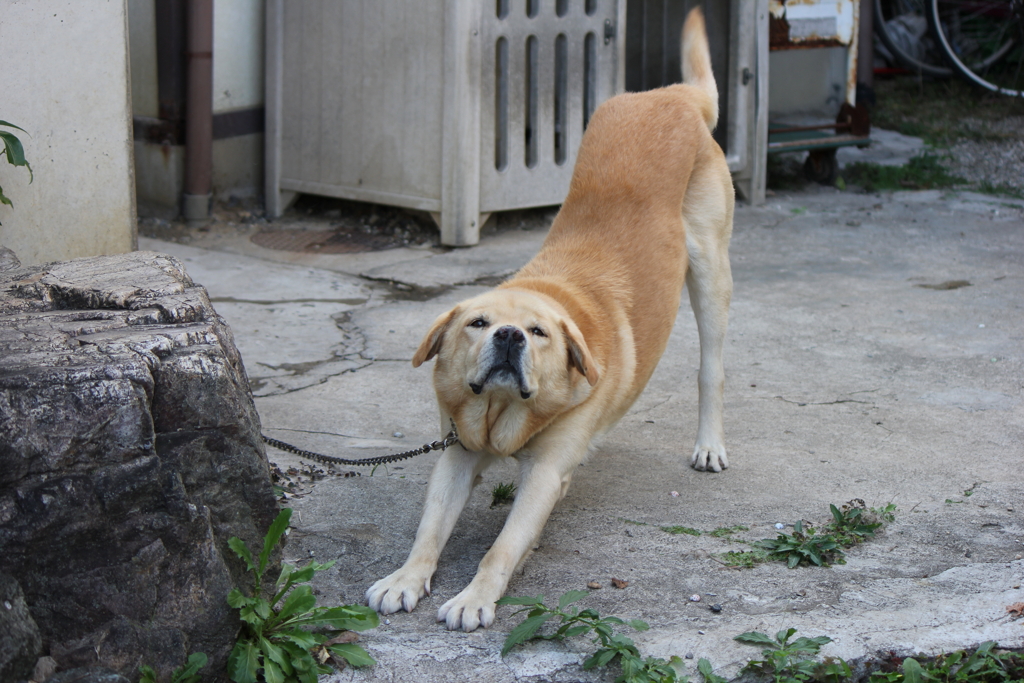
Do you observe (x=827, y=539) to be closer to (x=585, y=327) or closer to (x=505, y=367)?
(x=585, y=327)

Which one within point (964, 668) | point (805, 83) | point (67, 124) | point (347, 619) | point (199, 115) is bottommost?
point (964, 668)

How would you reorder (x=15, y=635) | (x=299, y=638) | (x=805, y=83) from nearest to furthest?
(x=15, y=635), (x=299, y=638), (x=805, y=83)

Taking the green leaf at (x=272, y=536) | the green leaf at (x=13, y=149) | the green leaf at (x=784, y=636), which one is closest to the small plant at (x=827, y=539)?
the green leaf at (x=784, y=636)

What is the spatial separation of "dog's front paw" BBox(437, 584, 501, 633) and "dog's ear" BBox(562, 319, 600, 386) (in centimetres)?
62

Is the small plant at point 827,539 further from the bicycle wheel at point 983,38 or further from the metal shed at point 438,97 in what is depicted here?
the bicycle wheel at point 983,38

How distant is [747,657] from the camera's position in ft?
7.11

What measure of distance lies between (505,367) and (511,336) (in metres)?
0.08

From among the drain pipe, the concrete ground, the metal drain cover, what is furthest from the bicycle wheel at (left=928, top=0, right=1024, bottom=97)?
the drain pipe

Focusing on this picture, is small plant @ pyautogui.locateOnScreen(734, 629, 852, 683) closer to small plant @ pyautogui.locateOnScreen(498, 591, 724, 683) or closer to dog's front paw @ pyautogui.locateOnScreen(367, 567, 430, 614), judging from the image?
small plant @ pyautogui.locateOnScreen(498, 591, 724, 683)

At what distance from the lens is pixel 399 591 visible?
2.40 m

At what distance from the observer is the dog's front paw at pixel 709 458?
3.34 metres

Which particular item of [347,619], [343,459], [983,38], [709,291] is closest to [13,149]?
[343,459]

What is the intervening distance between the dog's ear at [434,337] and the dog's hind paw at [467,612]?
62cm

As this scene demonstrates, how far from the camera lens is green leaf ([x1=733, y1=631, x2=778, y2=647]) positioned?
7.19 feet
